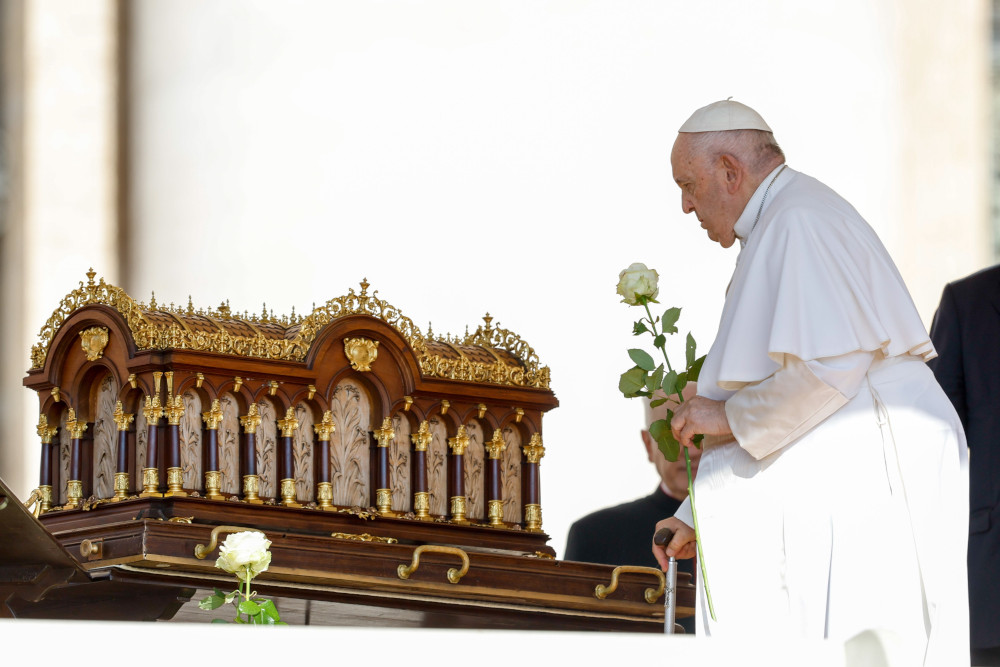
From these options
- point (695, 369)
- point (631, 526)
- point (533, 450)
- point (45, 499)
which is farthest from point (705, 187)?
point (631, 526)

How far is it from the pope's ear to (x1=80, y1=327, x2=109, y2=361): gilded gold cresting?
231 centimetres

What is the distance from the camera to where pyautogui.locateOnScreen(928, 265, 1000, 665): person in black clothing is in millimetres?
4852

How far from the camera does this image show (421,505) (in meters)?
5.51

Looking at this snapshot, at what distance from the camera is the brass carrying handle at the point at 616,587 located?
212 inches

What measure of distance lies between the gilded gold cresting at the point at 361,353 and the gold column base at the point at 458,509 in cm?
59

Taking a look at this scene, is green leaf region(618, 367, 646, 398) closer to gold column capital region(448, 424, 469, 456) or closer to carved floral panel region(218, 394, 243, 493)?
carved floral panel region(218, 394, 243, 493)

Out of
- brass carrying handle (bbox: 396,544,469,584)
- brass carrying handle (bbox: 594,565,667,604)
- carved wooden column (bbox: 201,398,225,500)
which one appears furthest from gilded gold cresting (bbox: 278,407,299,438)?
brass carrying handle (bbox: 594,565,667,604)

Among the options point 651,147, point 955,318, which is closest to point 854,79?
point 651,147

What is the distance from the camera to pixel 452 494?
18.5ft

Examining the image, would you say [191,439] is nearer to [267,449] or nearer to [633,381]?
[267,449]

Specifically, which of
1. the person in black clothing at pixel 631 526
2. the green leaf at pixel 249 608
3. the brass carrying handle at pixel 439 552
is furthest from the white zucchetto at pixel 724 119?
the person in black clothing at pixel 631 526

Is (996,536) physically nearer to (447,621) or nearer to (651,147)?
(447,621)

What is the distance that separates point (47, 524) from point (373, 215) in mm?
4469

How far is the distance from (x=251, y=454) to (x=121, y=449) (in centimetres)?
42
